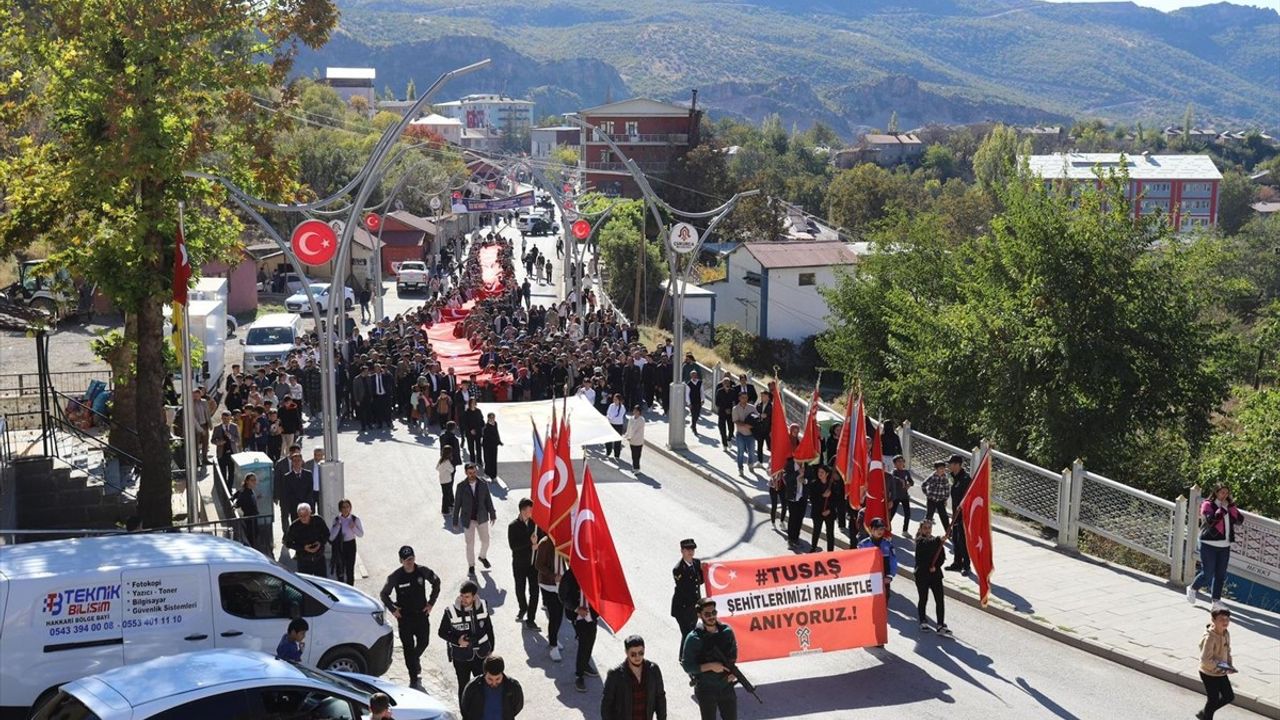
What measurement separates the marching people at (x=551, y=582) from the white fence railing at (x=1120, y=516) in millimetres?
8155

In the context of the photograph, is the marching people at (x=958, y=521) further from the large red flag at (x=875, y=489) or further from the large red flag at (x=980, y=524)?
the large red flag at (x=980, y=524)

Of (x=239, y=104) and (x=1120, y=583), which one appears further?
(x=239, y=104)

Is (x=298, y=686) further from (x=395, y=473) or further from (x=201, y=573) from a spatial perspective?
(x=395, y=473)

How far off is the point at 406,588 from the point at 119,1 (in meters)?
10.1

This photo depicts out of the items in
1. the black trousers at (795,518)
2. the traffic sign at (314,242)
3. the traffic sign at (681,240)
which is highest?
the traffic sign at (314,242)

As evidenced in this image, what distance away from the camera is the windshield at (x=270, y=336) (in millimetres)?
35781

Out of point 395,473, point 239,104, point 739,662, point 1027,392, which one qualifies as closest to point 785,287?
point 1027,392

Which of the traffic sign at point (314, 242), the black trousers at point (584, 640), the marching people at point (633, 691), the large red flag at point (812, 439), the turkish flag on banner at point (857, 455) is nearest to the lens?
the marching people at point (633, 691)

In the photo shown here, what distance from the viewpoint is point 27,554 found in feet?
37.4

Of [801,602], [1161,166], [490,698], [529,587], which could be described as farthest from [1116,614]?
[1161,166]

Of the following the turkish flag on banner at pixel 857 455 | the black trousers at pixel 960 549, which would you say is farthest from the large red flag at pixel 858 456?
the black trousers at pixel 960 549

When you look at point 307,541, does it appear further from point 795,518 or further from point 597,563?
point 795,518

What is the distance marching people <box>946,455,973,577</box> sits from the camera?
57.2 feet

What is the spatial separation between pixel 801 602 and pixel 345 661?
4.73 metres
